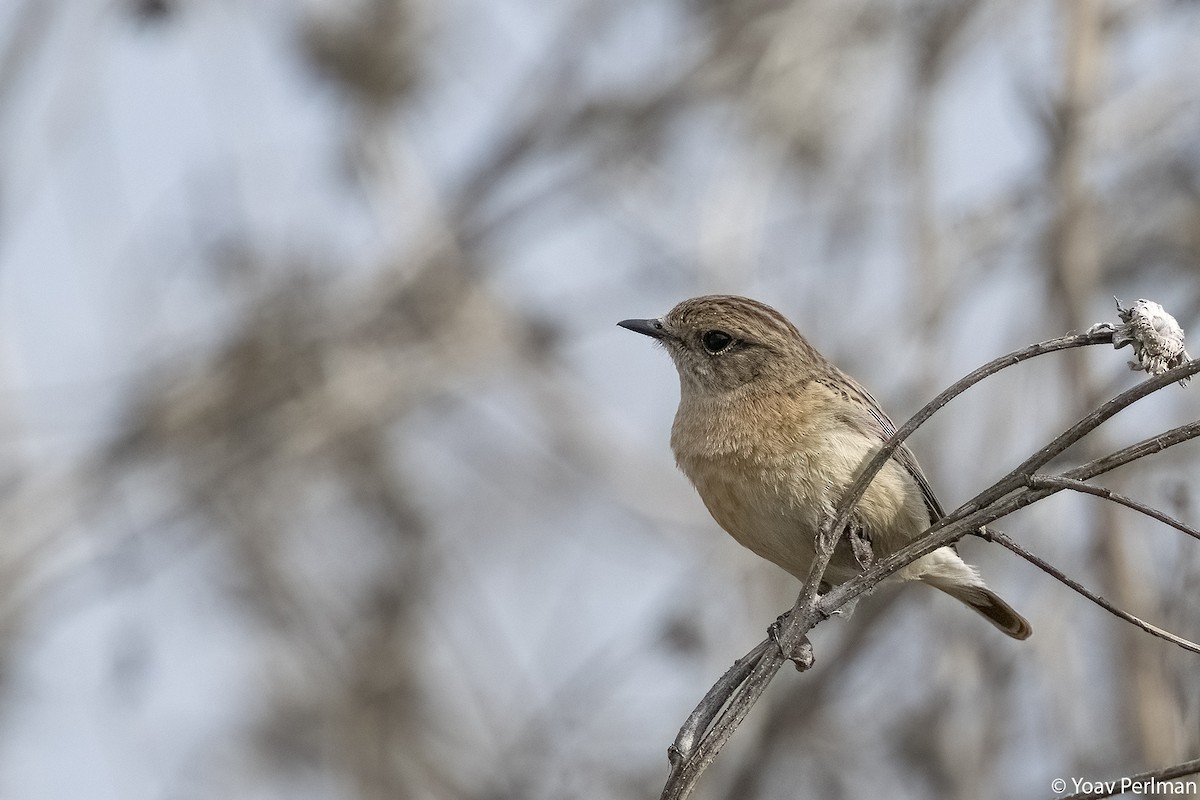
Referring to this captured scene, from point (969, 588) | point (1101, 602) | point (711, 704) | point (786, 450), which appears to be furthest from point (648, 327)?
point (1101, 602)

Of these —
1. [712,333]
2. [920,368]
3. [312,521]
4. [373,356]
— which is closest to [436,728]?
[312,521]

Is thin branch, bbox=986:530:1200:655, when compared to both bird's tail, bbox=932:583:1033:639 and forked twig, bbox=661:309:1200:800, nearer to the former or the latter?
forked twig, bbox=661:309:1200:800

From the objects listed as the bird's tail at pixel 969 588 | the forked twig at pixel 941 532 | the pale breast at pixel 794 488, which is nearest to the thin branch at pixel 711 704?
the forked twig at pixel 941 532

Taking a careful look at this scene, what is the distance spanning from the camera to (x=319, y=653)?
980 cm

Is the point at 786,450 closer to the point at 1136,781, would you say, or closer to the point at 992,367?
the point at 992,367

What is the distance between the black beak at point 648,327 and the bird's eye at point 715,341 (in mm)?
219

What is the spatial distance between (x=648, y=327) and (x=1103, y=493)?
3068 millimetres

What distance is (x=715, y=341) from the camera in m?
6.00

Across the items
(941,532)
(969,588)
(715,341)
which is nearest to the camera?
(941,532)

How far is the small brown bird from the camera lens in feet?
16.7

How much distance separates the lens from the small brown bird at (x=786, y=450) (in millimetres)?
5098

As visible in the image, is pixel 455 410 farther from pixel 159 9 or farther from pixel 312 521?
pixel 159 9

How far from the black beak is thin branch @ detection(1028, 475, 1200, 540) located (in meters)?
2.87

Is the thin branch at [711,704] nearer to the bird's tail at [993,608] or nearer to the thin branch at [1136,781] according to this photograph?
the thin branch at [1136,781]
